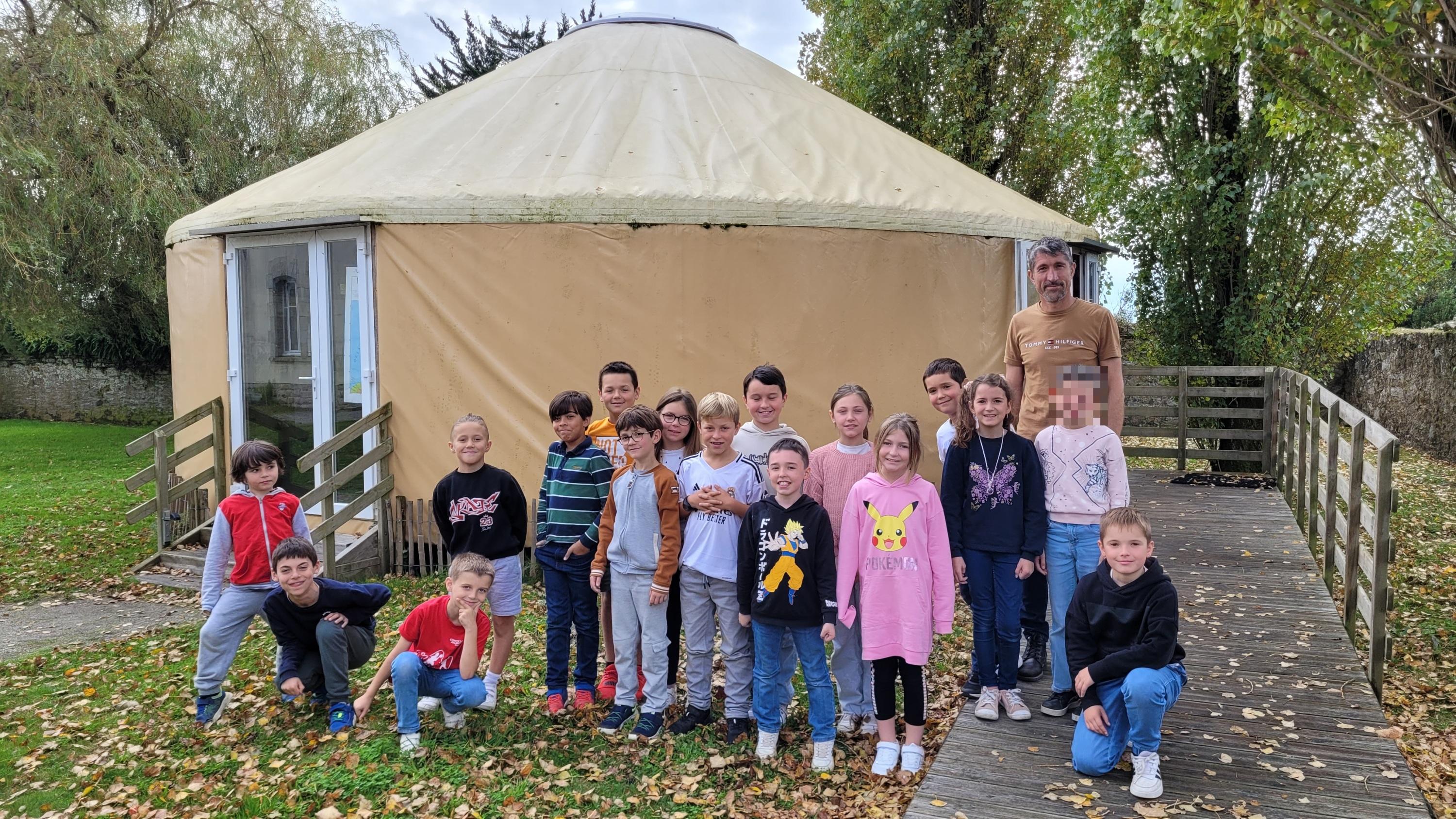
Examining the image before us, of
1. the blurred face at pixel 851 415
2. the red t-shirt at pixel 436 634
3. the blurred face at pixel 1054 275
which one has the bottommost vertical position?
the red t-shirt at pixel 436 634

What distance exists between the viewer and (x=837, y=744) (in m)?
3.77

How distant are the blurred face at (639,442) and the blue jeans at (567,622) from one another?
62 centimetres

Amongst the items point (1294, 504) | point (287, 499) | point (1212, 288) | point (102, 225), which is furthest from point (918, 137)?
point (287, 499)

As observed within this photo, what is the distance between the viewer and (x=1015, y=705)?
3.69m

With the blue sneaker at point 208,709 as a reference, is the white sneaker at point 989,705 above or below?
above

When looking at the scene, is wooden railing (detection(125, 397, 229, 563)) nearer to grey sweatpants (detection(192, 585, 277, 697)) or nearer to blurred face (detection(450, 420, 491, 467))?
Result: grey sweatpants (detection(192, 585, 277, 697))

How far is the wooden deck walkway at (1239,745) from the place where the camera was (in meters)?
3.03

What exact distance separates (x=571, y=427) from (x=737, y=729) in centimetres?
134

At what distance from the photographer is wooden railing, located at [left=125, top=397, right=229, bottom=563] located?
6.97 meters

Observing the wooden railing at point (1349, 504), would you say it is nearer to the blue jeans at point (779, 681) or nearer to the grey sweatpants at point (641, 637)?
the blue jeans at point (779, 681)

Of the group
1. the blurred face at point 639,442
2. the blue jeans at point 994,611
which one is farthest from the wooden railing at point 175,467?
the blue jeans at point 994,611

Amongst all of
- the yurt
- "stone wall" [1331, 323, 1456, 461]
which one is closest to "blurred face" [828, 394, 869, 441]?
the yurt

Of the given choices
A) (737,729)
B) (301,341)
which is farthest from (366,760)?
(301,341)

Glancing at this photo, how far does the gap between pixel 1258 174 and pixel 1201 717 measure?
7.25 m
